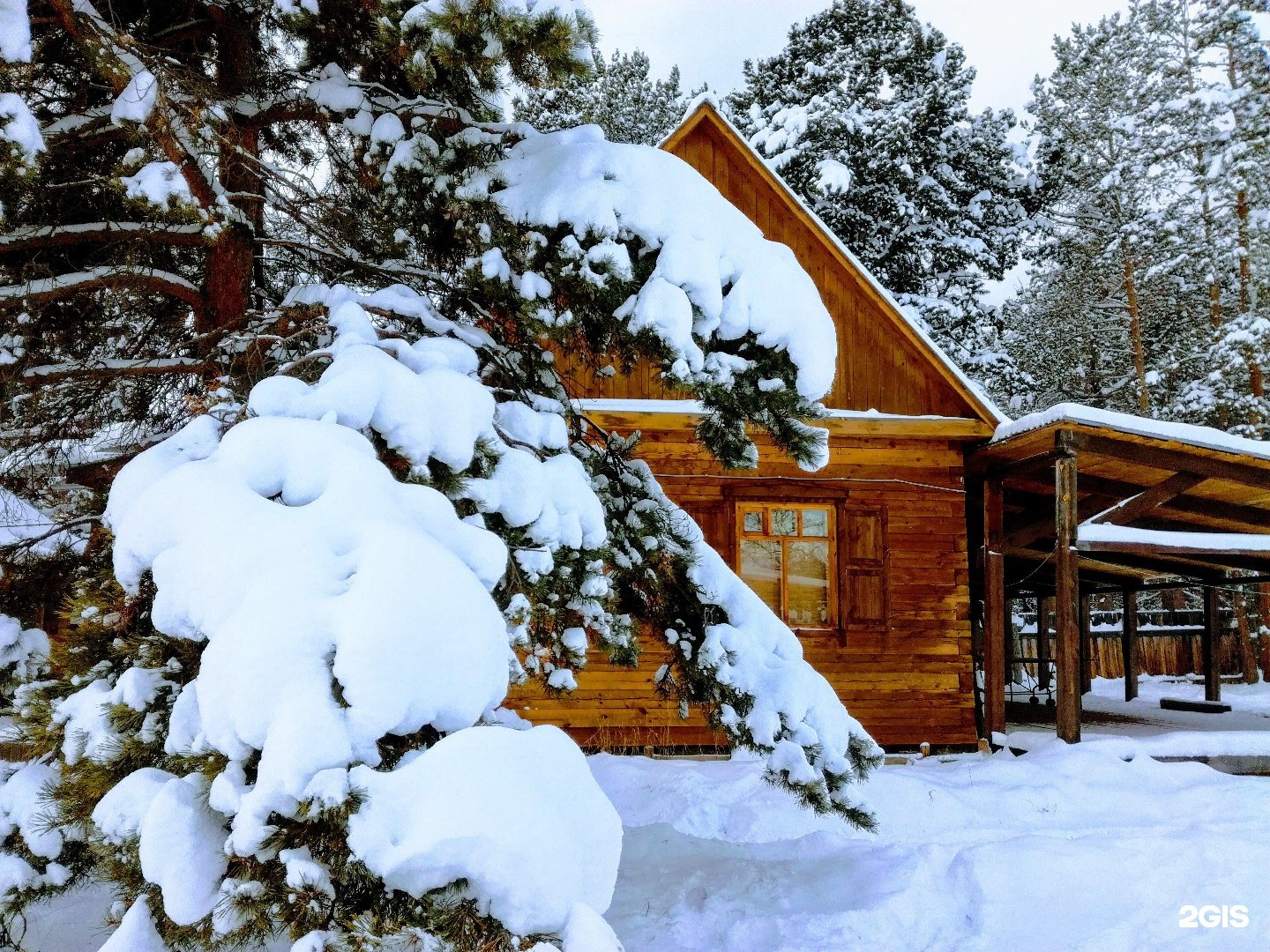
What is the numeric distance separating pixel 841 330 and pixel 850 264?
0.84 metres

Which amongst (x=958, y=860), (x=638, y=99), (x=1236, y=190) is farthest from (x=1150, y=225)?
(x=958, y=860)

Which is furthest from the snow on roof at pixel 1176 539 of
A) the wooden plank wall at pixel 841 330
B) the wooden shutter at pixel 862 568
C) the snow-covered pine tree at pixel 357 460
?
the snow-covered pine tree at pixel 357 460

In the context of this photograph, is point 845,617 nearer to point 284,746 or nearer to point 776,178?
point 776,178

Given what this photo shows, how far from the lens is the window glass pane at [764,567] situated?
10.3 m

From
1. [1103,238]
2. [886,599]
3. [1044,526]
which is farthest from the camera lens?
[1103,238]

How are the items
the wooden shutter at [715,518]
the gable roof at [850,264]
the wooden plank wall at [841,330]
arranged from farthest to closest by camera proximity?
the wooden plank wall at [841,330] → the wooden shutter at [715,518] → the gable roof at [850,264]

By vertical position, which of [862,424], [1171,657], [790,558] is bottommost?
[1171,657]

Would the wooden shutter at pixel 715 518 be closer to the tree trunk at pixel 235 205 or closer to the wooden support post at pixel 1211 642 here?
the tree trunk at pixel 235 205

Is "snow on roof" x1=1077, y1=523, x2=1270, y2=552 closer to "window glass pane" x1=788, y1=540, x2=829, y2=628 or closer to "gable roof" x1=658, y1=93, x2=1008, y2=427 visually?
"gable roof" x1=658, y1=93, x2=1008, y2=427

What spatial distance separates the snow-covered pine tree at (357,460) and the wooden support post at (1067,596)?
216 inches

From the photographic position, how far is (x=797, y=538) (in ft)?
34.1

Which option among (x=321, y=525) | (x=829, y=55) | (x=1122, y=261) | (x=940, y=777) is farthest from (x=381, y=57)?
(x=1122, y=261)

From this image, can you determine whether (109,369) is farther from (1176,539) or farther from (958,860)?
(1176,539)

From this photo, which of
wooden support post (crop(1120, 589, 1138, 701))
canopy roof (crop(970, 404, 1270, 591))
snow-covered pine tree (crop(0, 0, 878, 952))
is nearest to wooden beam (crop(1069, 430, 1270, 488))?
canopy roof (crop(970, 404, 1270, 591))
